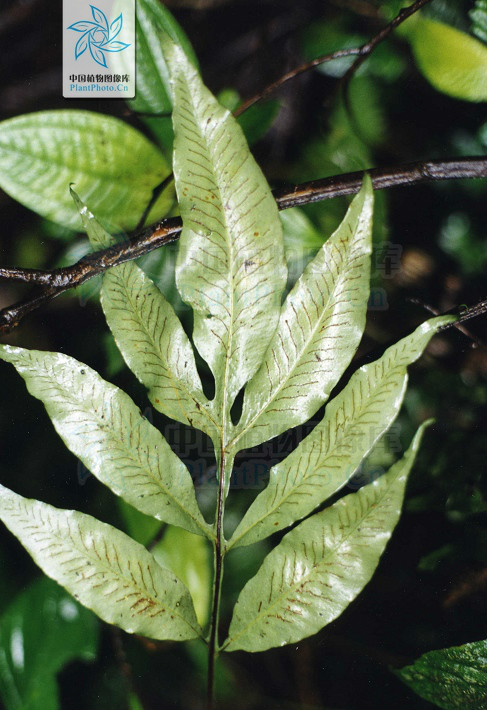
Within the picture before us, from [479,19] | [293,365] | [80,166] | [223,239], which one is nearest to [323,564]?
[293,365]

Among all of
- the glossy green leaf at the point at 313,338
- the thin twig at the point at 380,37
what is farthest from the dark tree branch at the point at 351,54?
the glossy green leaf at the point at 313,338

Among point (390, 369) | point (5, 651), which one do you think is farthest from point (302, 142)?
point (5, 651)

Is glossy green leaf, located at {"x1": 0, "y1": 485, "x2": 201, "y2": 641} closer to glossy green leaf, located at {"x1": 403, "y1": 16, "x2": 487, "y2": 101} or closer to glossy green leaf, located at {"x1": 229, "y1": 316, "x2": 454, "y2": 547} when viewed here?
glossy green leaf, located at {"x1": 229, "y1": 316, "x2": 454, "y2": 547}

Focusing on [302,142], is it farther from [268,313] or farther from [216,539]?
[216,539]

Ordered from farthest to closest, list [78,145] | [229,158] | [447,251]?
[447,251], [78,145], [229,158]

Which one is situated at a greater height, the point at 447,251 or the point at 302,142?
the point at 302,142

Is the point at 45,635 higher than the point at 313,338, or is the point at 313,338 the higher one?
the point at 313,338

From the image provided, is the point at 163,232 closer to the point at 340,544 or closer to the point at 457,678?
the point at 340,544
